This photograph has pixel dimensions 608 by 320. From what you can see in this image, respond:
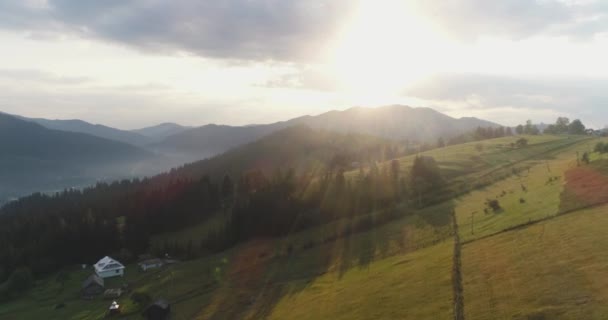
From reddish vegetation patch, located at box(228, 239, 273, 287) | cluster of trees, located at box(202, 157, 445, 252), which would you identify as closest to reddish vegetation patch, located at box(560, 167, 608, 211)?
cluster of trees, located at box(202, 157, 445, 252)

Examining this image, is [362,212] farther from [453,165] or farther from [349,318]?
[349,318]

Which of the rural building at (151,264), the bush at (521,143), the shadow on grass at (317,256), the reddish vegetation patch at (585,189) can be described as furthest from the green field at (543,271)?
the bush at (521,143)

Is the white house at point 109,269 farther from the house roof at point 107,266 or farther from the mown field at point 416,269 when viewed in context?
the mown field at point 416,269

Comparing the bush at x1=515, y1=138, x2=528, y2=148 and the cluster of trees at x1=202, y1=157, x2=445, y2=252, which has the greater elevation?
the bush at x1=515, y1=138, x2=528, y2=148

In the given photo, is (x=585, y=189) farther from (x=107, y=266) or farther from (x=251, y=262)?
(x=107, y=266)

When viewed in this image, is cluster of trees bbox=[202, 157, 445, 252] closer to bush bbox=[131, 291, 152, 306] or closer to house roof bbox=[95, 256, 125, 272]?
house roof bbox=[95, 256, 125, 272]

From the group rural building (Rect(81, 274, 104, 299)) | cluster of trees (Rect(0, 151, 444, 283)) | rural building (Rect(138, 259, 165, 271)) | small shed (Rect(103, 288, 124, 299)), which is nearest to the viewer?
small shed (Rect(103, 288, 124, 299))

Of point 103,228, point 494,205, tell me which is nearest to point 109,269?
point 103,228

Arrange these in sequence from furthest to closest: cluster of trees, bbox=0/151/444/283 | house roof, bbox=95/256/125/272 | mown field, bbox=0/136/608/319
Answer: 1. cluster of trees, bbox=0/151/444/283
2. house roof, bbox=95/256/125/272
3. mown field, bbox=0/136/608/319

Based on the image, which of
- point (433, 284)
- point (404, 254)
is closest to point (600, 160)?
point (404, 254)
